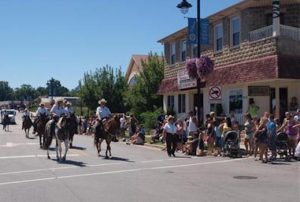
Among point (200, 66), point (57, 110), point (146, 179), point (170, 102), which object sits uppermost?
point (200, 66)

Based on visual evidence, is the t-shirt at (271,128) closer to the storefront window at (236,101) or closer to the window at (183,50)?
the storefront window at (236,101)

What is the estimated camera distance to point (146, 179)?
566 inches

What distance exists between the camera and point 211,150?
22.4m

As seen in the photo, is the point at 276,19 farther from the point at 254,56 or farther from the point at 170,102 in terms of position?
the point at 170,102

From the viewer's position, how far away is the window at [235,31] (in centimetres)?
3009

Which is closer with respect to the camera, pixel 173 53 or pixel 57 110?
pixel 57 110

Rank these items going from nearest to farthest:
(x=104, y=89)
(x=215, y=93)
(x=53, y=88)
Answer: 1. (x=215, y=93)
2. (x=104, y=89)
3. (x=53, y=88)

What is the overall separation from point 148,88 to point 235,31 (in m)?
17.5

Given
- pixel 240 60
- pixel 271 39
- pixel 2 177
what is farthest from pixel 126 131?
pixel 2 177

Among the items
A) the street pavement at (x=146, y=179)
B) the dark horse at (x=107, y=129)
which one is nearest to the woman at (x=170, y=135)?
the street pavement at (x=146, y=179)

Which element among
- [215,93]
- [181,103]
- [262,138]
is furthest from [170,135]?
[181,103]

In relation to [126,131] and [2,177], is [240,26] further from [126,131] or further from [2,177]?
[2,177]

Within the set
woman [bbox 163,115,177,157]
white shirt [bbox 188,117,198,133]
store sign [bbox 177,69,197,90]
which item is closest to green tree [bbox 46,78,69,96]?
store sign [bbox 177,69,197,90]

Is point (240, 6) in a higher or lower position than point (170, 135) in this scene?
higher
